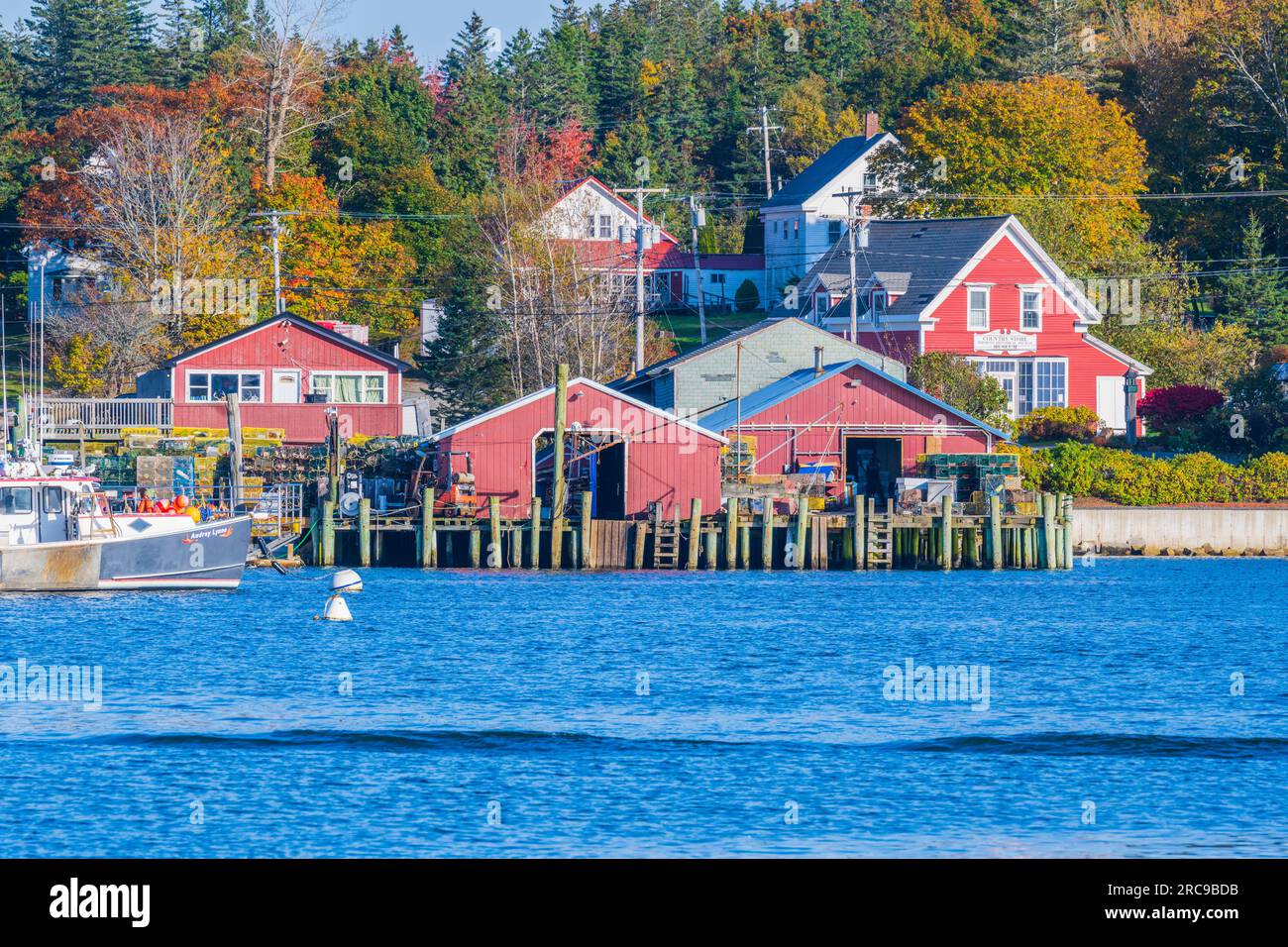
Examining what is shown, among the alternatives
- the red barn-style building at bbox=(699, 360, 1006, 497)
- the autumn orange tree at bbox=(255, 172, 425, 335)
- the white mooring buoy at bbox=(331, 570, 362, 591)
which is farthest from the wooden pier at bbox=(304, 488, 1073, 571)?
the autumn orange tree at bbox=(255, 172, 425, 335)

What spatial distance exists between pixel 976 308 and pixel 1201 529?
1765cm

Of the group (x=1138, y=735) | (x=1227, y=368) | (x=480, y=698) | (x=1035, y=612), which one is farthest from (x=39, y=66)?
(x=1138, y=735)

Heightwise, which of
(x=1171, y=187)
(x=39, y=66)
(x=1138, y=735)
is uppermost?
(x=39, y=66)

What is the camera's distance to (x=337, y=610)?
45969mm

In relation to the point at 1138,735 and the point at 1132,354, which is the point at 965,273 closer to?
the point at 1132,354

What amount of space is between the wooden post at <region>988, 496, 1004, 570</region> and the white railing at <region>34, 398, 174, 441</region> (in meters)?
27.8

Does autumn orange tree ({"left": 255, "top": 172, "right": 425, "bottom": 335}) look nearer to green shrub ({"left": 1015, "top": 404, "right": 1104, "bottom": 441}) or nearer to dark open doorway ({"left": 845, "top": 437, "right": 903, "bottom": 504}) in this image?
dark open doorway ({"left": 845, "top": 437, "right": 903, "bottom": 504})

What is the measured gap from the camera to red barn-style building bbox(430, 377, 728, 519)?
5894 cm

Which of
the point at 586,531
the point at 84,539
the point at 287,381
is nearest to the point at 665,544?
the point at 586,531

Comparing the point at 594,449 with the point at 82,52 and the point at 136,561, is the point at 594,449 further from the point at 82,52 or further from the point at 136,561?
the point at 82,52

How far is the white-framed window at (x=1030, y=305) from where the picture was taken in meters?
79.2

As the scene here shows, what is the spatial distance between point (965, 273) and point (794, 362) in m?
11.1

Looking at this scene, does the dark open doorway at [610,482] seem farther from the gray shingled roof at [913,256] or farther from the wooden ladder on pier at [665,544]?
the gray shingled roof at [913,256]
